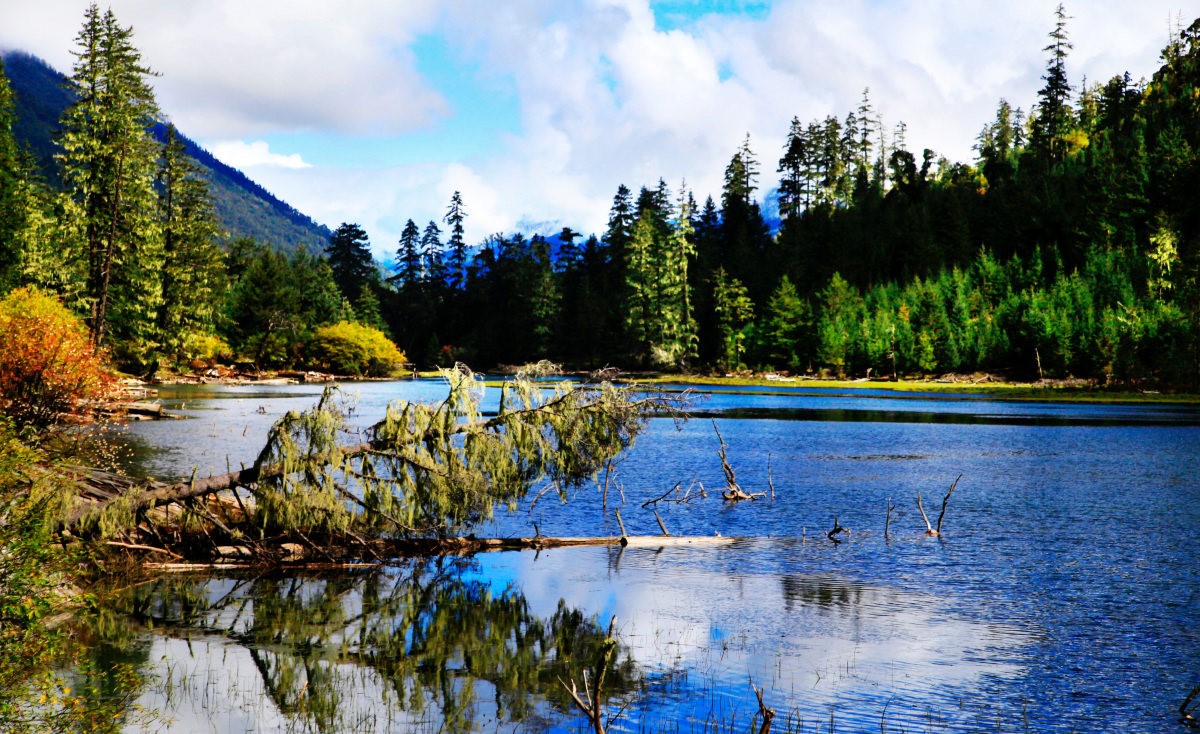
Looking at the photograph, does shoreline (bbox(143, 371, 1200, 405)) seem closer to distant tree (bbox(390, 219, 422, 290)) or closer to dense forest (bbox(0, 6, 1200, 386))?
dense forest (bbox(0, 6, 1200, 386))

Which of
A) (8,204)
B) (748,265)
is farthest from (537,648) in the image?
(748,265)

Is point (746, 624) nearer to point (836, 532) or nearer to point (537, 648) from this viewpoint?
point (537, 648)

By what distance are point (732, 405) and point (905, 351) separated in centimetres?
3540

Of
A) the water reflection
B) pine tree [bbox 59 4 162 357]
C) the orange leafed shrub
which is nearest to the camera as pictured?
the water reflection

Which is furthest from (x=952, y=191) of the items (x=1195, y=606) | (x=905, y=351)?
(x=1195, y=606)

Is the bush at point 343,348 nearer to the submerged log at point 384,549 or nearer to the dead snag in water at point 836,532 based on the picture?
the submerged log at point 384,549

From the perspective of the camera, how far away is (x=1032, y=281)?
102 metres

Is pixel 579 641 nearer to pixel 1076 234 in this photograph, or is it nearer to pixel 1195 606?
pixel 1195 606

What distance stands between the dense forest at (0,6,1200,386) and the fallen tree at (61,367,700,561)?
39587 mm

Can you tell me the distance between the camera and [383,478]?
18.9 m

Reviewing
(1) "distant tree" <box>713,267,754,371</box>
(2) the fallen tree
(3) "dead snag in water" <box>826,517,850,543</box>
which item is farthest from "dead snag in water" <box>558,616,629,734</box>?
(1) "distant tree" <box>713,267,754,371</box>

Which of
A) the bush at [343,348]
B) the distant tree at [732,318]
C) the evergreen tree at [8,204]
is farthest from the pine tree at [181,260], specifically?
the distant tree at [732,318]

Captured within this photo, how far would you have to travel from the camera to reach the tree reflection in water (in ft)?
A: 37.8

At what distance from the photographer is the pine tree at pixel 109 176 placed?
56.1 m
